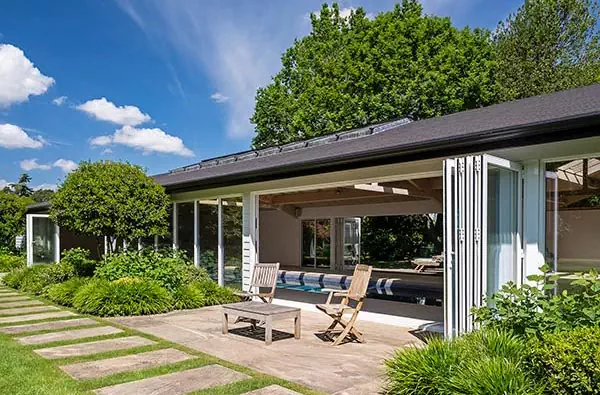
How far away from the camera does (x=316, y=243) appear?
17.9 metres

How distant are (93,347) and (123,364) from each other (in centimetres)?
106

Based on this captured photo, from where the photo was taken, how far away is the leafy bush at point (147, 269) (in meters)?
9.70

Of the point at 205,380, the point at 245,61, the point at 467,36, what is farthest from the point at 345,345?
the point at 467,36

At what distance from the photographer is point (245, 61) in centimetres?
2192

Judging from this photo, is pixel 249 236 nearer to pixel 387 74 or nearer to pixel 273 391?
pixel 273 391

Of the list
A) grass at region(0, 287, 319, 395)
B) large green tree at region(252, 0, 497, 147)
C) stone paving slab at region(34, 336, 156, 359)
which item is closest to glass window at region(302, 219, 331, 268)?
large green tree at region(252, 0, 497, 147)

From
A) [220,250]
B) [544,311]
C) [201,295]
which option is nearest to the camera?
[544,311]

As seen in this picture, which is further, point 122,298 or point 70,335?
point 122,298

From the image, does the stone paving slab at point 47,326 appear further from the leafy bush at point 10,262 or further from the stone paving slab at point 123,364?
the leafy bush at point 10,262

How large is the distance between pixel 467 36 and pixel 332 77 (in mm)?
7393

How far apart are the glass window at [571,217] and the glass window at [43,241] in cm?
1595

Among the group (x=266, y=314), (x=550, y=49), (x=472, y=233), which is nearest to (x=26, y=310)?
(x=266, y=314)

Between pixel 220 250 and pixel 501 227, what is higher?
pixel 501 227

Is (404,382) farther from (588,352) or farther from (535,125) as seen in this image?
(535,125)
